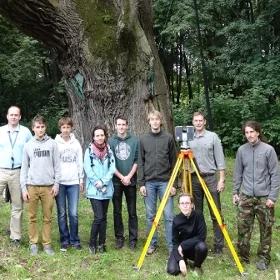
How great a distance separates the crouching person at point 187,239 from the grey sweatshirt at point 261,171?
2.45ft

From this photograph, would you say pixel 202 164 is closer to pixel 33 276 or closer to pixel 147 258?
pixel 147 258

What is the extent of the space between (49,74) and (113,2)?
23844mm

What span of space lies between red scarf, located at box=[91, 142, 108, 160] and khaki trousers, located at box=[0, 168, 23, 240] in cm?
107

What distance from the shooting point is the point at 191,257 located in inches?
243

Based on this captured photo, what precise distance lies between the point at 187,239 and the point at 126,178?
1164 mm

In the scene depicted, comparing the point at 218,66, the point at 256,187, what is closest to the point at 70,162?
the point at 256,187

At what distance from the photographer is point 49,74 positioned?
33.1 m

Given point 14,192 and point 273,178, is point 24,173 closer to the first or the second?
point 14,192

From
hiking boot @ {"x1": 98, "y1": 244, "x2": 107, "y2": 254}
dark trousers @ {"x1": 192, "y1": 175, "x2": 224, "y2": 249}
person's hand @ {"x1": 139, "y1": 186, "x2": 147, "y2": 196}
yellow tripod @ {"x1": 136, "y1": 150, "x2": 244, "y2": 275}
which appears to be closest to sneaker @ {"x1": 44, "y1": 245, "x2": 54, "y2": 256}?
hiking boot @ {"x1": 98, "y1": 244, "x2": 107, "y2": 254}

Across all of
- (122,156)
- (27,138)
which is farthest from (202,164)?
(27,138)

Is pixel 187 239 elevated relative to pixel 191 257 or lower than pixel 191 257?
elevated

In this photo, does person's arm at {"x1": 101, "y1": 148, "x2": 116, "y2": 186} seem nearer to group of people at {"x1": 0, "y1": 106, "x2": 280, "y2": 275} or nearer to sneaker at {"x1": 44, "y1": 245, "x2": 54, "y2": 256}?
group of people at {"x1": 0, "y1": 106, "x2": 280, "y2": 275}

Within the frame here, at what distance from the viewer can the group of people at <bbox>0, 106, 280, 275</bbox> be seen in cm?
629

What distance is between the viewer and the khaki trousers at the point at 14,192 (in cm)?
677
